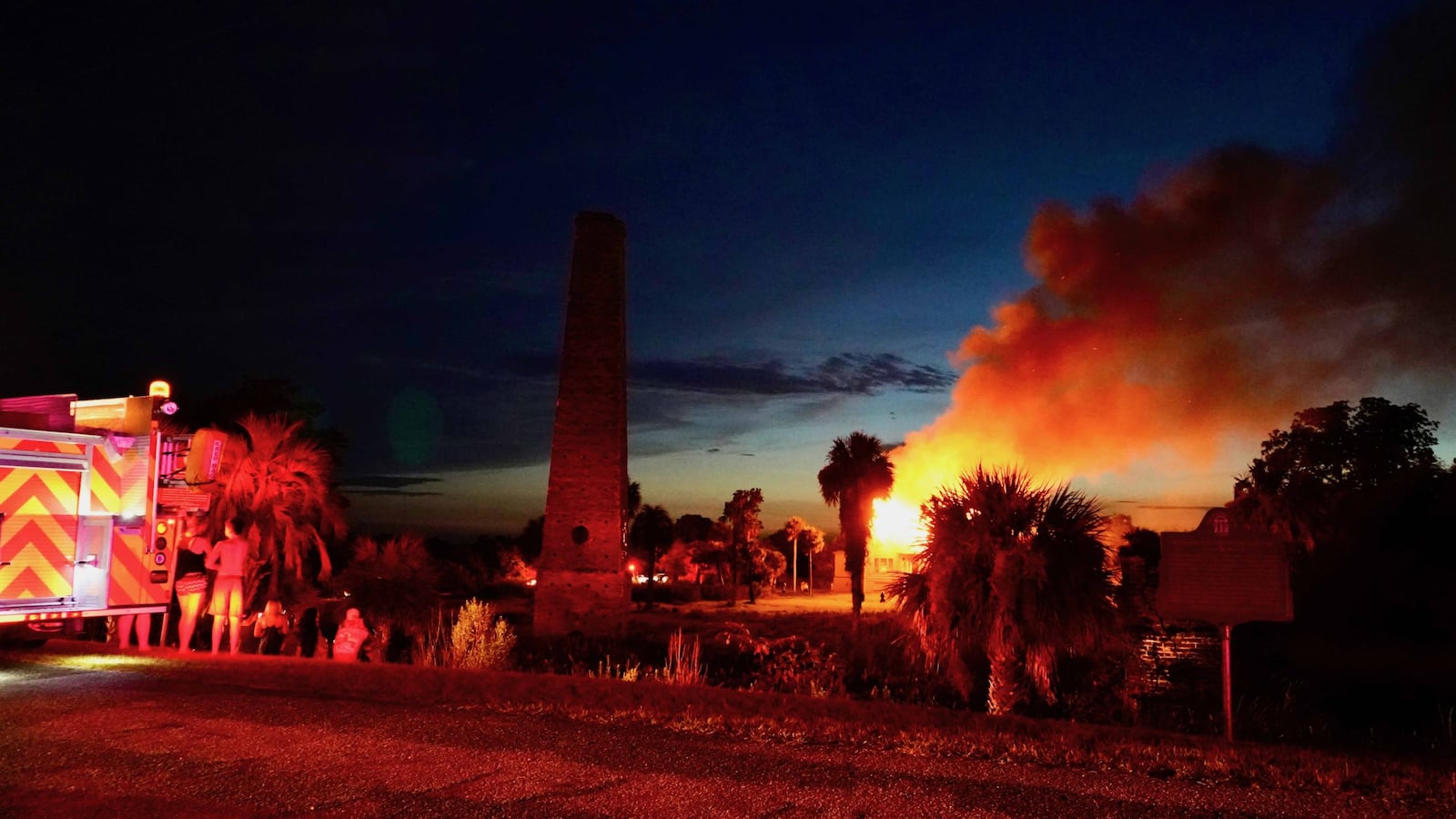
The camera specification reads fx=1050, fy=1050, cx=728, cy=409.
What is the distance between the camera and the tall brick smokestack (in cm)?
2397

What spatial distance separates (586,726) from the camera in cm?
Answer: 859

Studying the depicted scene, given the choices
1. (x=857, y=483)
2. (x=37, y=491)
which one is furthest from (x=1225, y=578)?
(x=857, y=483)

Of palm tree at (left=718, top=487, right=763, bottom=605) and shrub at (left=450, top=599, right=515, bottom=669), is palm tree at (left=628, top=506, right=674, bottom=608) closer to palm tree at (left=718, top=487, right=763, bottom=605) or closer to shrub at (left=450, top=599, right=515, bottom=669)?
palm tree at (left=718, top=487, right=763, bottom=605)

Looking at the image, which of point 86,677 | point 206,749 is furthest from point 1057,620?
point 86,677

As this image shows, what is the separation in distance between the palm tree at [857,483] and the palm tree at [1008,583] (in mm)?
30491

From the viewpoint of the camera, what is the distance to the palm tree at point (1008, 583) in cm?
1106

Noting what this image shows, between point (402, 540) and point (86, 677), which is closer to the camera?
point (86, 677)

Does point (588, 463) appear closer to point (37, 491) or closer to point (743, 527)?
point (37, 491)

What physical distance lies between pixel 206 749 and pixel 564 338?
17.2m

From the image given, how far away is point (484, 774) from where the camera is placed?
689 centimetres

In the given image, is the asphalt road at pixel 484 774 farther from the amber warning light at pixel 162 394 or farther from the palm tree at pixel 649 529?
the palm tree at pixel 649 529

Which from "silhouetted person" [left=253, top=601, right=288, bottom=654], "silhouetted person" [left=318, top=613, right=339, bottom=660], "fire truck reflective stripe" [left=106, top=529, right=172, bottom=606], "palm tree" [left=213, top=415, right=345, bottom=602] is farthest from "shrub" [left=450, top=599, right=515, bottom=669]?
"palm tree" [left=213, top=415, right=345, bottom=602]

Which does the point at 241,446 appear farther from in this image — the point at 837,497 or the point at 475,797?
the point at 837,497

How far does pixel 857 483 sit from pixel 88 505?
33.9 meters
